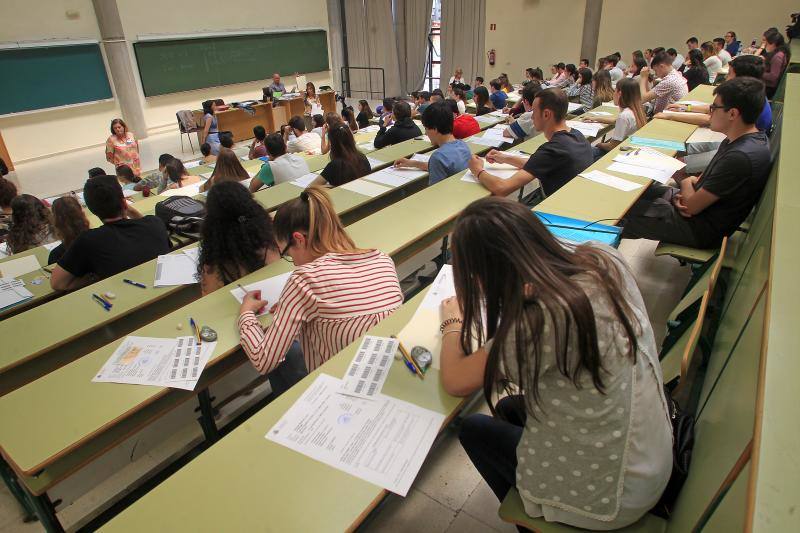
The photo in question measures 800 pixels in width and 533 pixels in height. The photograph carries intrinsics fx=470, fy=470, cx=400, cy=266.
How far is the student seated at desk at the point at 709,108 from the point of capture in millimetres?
3947

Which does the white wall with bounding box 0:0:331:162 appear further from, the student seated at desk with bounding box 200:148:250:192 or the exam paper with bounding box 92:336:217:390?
the exam paper with bounding box 92:336:217:390

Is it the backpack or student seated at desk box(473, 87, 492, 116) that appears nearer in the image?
the backpack

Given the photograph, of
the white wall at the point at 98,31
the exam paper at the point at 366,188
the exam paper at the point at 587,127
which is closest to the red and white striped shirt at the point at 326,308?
the exam paper at the point at 366,188

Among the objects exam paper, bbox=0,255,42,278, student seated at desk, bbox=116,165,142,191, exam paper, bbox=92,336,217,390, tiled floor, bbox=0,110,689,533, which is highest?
exam paper, bbox=92,336,217,390

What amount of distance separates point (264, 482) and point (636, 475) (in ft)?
2.91

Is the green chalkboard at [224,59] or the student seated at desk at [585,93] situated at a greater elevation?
the green chalkboard at [224,59]

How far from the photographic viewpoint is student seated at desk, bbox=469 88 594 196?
9.85 feet

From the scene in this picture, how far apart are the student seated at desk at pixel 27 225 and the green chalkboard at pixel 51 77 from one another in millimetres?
6334

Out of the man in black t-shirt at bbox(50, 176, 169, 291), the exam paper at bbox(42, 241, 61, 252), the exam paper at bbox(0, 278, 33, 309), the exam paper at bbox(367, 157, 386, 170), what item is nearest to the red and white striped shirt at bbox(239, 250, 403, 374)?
the man in black t-shirt at bbox(50, 176, 169, 291)

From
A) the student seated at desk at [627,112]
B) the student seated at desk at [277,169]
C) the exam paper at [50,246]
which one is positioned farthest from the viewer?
the student seated at desk at [277,169]

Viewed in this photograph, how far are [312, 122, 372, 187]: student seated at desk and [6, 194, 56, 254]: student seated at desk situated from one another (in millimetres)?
2099

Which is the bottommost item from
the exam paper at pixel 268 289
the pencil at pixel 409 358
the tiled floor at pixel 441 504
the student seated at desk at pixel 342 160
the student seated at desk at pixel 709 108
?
the tiled floor at pixel 441 504

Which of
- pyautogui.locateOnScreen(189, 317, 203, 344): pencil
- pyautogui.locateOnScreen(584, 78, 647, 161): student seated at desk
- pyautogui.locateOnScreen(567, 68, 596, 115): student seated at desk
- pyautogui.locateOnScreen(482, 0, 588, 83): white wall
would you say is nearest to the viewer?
pyautogui.locateOnScreen(189, 317, 203, 344): pencil

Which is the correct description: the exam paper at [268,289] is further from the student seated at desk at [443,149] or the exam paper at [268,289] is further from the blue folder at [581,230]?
the student seated at desk at [443,149]
